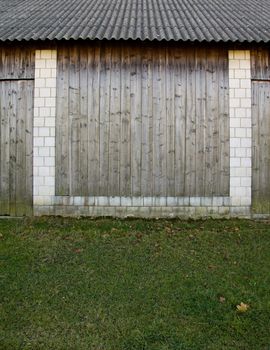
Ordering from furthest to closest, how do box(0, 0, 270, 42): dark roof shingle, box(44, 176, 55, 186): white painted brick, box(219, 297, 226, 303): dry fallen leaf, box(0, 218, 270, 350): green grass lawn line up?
box(44, 176, 55, 186): white painted brick → box(0, 0, 270, 42): dark roof shingle → box(219, 297, 226, 303): dry fallen leaf → box(0, 218, 270, 350): green grass lawn

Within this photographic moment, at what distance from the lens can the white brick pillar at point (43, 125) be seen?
8086mm

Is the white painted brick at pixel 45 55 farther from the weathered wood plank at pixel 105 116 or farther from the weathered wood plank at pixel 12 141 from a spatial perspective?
the weathered wood plank at pixel 105 116

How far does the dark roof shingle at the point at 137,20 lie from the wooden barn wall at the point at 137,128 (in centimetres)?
40

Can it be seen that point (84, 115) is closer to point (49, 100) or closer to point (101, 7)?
point (49, 100)

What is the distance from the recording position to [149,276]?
5.01m

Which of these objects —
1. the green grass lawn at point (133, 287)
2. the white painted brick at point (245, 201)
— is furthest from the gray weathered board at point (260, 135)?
the green grass lawn at point (133, 287)

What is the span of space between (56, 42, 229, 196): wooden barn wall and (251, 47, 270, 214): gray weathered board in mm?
679

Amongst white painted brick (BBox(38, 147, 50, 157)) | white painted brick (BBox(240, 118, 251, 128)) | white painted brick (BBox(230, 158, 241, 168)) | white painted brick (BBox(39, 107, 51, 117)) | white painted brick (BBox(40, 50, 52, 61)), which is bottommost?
white painted brick (BBox(230, 158, 241, 168))

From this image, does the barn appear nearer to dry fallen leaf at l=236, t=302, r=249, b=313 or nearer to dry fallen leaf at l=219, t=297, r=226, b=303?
dry fallen leaf at l=219, t=297, r=226, b=303

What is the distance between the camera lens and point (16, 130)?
821cm

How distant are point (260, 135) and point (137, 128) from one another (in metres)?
2.68

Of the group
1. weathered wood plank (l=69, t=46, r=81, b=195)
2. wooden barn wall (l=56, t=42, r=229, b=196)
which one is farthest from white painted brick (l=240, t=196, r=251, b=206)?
weathered wood plank (l=69, t=46, r=81, b=195)

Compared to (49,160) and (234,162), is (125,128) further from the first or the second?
(234,162)

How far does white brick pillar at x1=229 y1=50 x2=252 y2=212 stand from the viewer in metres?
8.10
